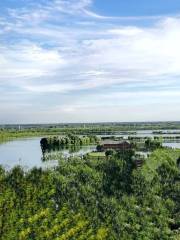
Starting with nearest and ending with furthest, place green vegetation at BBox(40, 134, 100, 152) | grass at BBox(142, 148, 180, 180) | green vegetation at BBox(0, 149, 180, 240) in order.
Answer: green vegetation at BBox(0, 149, 180, 240) < grass at BBox(142, 148, 180, 180) < green vegetation at BBox(40, 134, 100, 152)

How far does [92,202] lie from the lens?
54.2 metres

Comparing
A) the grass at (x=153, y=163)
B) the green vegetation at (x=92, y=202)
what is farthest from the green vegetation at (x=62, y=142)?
the green vegetation at (x=92, y=202)

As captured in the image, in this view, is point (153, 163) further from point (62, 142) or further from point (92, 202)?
point (62, 142)

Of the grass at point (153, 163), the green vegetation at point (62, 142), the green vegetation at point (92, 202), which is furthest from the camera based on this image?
the green vegetation at point (62, 142)

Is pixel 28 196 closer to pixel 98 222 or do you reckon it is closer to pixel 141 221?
pixel 98 222

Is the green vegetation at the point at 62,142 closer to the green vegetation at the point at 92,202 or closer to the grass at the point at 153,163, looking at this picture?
the grass at the point at 153,163

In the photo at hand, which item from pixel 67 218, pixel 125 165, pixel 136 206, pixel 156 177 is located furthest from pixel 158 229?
pixel 125 165

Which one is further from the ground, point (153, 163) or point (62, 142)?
point (62, 142)

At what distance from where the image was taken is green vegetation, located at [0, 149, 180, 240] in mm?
39188

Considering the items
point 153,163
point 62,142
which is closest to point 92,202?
point 153,163

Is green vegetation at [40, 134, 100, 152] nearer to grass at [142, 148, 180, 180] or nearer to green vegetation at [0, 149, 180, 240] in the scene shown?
grass at [142, 148, 180, 180]

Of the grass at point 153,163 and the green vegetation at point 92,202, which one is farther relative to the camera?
the grass at point 153,163

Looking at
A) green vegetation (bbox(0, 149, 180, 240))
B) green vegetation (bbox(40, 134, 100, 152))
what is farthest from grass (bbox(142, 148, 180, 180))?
green vegetation (bbox(40, 134, 100, 152))

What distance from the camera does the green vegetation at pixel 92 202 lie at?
129 feet
